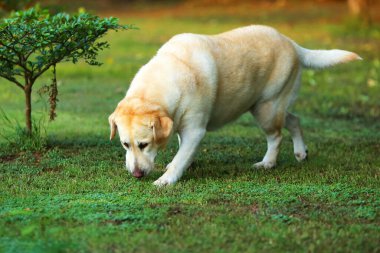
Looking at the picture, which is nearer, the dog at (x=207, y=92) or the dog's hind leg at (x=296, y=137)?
the dog at (x=207, y=92)

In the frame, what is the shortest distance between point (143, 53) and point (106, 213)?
11453mm

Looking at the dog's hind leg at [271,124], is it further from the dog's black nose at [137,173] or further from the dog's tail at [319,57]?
the dog's black nose at [137,173]

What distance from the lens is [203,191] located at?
6328 millimetres

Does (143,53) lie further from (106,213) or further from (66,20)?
(106,213)

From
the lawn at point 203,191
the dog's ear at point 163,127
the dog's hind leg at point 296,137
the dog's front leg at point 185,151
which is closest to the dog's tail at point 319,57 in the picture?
the dog's hind leg at point 296,137

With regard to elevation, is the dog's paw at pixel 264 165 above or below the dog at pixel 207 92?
below

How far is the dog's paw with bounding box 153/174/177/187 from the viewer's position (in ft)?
21.3

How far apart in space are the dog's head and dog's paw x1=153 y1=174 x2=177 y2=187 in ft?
0.53

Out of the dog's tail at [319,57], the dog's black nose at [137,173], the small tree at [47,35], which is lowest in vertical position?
the dog's black nose at [137,173]

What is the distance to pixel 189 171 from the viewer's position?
23.7 feet

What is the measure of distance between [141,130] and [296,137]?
2.25 metres

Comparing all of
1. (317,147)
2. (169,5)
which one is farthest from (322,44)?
(169,5)

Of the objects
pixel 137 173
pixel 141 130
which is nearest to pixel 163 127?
pixel 141 130

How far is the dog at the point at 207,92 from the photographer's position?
6.35 meters
